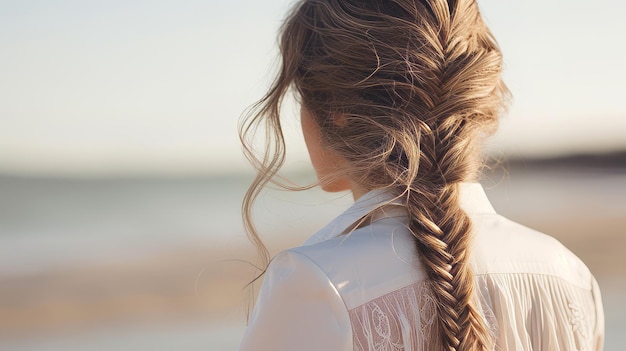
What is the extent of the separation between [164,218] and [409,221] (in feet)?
27.5

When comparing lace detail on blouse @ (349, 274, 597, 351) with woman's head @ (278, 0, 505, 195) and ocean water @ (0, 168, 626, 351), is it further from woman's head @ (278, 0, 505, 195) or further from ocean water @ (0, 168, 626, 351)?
ocean water @ (0, 168, 626, 351)

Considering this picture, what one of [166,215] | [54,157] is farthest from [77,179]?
[166,215]

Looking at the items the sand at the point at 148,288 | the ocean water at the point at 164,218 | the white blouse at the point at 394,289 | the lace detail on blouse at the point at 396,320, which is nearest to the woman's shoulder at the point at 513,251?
the white blouse at the point at 394,289

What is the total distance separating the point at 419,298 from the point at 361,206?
0.15 meters

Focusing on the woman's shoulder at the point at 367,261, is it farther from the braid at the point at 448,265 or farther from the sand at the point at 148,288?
the sand at the point at 148,288

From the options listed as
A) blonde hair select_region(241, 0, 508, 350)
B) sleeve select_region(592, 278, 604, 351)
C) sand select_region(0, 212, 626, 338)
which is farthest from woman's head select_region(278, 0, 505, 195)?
sand select_region(0, 212, 626, 338)

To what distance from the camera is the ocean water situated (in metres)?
5.26

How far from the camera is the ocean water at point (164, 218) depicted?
17.3 feet

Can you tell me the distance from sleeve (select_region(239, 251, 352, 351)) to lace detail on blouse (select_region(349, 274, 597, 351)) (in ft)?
0.09

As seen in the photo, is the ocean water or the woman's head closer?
the woman's head

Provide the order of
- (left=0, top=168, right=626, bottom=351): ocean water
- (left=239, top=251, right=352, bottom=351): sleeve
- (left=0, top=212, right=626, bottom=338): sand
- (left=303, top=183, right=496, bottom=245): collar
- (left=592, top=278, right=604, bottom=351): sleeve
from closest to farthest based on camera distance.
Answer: (left=239, top=251, right=352, bottom=351): sleeve → (left=303, top=183, right=496, bottom=245): collar → (left=592, top=278, right=604, bottom=351): sleeve → (left=0, top=168, right=626, bottom=351): ocean water → (left=0, top=212, right=626, bottom=338): sand

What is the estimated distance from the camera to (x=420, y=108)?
3.89 ft

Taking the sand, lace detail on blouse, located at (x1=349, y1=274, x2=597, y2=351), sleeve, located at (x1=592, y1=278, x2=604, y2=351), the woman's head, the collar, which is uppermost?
the woman's head

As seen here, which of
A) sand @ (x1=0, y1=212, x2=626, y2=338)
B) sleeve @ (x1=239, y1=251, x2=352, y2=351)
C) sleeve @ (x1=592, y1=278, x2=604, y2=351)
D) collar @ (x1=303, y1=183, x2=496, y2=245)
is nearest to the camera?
sleeve @ (x1=239, y1=251, x2=352, y2=351)
